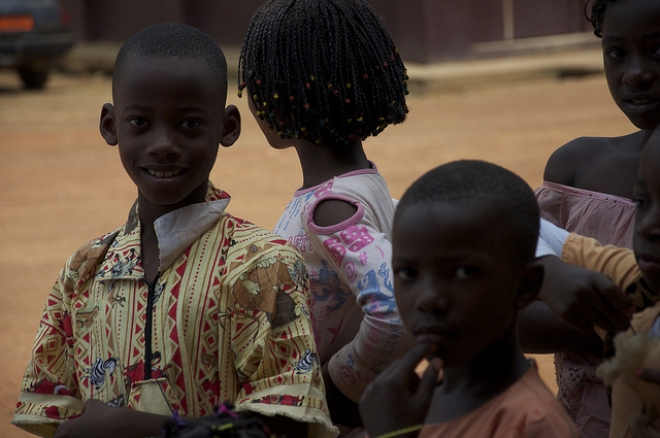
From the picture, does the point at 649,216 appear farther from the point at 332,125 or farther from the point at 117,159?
the point at 117,159

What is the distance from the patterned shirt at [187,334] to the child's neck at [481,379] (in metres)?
0.37

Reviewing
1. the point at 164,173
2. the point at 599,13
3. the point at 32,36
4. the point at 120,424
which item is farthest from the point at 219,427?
the point at 32,36

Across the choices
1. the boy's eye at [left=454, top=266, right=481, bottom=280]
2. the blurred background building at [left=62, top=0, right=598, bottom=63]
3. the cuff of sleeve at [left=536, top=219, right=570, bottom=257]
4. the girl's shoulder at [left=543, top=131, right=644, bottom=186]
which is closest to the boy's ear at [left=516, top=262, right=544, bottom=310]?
the boy's eye at [left=454, top=266, right=481, bottom=280]

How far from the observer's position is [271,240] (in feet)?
7.34

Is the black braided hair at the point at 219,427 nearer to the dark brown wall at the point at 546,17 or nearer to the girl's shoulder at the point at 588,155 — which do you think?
the girl's shoulder at the point at 588,155

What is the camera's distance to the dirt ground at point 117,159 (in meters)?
6.89

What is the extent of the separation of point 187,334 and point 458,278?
2.25ft

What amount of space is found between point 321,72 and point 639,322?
1.13 metres

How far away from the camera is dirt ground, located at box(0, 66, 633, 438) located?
22.6 feet

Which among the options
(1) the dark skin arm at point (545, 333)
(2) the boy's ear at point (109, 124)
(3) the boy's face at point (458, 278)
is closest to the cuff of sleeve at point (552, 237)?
(1) the dark skin arm at point (545, 333)

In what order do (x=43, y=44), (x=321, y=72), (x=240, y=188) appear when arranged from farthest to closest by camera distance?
(x=43, y=44), (x=240, y=188), (x=321, y=72)

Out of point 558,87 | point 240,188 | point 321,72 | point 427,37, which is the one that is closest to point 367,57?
point 321,72

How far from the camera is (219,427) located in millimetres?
1675

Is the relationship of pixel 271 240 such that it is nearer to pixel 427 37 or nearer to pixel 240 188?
pixel 240 188
